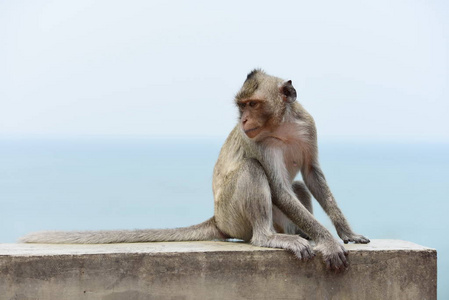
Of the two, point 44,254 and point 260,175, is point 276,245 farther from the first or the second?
point 44,254

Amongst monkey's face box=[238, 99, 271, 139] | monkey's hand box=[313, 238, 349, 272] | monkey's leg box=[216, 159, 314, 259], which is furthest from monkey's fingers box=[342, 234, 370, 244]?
monkey's face box=[238, 99, 271, 139]

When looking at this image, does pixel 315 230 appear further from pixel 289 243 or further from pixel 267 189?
pixel 267 189

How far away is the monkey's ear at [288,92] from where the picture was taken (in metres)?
5.30

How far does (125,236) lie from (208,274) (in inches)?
41.4

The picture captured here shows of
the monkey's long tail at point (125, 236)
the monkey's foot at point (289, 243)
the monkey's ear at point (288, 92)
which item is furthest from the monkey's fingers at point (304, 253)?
the monkey's ear at point (288, 92)

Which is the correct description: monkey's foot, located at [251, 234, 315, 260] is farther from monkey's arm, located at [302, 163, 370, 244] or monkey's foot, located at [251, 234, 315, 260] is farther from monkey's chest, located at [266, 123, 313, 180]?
monkey's chest, located at [266, 123, 313, 180]

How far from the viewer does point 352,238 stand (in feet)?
17.7

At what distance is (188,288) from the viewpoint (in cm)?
489

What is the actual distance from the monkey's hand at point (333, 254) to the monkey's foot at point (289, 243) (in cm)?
11

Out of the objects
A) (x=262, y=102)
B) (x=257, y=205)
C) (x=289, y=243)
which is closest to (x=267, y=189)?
(x=257, y=205)

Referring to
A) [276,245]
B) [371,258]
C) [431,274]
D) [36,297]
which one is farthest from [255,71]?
[36,297]

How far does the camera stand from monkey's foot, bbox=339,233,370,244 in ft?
17.6

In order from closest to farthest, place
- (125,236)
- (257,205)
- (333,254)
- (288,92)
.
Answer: (333,254), (257,205), (288,92), (125,236)

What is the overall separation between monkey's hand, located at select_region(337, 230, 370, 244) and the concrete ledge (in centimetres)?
31
